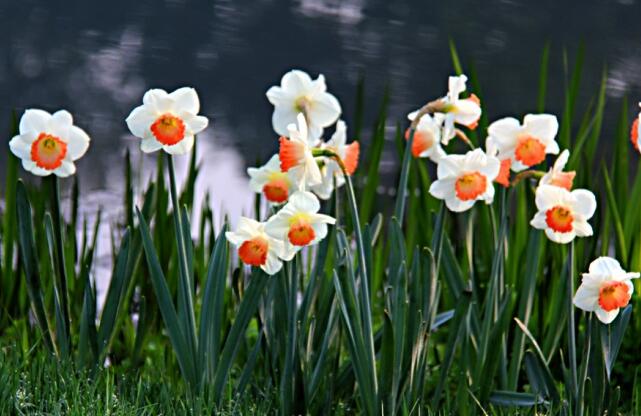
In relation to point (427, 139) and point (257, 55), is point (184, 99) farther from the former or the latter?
point (257, 55)

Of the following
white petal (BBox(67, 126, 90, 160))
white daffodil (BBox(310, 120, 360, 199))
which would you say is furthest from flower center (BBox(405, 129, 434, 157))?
white petal (BBox(67, 126, 90, 160))

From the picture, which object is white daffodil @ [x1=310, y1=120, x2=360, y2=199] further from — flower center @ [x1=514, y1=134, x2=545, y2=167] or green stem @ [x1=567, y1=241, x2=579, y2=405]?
green stem @ [x1=567, y1=241, x2=579, y2=405]

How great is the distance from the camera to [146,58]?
15.7 ft

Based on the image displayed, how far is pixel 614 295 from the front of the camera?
167 centimetres

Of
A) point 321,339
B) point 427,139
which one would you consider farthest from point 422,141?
point 321,339

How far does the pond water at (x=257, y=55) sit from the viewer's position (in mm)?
4539

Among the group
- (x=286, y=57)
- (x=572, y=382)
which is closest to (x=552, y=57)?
(x=286, y=57)

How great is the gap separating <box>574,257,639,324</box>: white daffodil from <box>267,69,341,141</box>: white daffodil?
578 millimetres

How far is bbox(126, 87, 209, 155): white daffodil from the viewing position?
1.78 meters

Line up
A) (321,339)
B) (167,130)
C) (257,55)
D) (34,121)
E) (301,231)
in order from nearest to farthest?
(301,231)
(167,130)
(34,121)
(321,339)
(257,55)

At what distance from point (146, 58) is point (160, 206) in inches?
97.8

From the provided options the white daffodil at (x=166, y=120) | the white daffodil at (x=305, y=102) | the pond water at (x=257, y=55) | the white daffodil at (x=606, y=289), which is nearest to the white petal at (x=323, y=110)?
the white daffodil at (x=305, y=102)

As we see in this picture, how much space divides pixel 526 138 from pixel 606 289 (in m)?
0.34

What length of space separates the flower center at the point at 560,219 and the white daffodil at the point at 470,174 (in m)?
0.12
